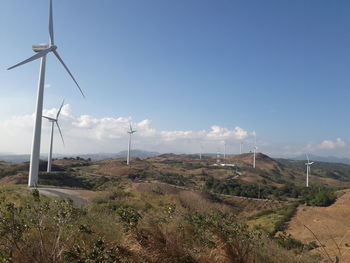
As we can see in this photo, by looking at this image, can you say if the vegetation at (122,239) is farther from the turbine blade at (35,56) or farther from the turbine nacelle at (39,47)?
the turbine nacelle at (39,47)

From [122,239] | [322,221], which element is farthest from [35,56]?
[322,221]

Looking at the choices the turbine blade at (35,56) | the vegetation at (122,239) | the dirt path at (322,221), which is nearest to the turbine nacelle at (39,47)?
the turbine blade at (35,56)

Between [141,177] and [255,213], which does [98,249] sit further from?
[141,177]

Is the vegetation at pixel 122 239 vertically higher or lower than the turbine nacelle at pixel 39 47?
lower

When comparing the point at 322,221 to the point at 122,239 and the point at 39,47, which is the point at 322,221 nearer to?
the point at 122,239

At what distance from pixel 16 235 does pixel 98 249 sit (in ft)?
6.28

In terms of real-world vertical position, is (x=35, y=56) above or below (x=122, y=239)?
above

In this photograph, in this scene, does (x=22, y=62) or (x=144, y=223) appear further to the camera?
(x=22, y=62)

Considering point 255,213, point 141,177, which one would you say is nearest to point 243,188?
point 255,213

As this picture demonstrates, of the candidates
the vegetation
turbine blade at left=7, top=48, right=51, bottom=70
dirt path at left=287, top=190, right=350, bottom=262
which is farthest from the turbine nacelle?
dirt path at left=287, top=190, right=350, bottom=262

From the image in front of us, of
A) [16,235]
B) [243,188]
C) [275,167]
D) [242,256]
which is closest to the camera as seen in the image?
[16,235]

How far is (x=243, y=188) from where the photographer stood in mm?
69312

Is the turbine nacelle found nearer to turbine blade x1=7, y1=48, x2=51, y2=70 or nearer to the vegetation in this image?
turbine blade x1=7, y1=48, x2=51, y2=70

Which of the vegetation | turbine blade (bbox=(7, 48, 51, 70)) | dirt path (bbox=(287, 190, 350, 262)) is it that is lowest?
dirt path (bbox=(287, 190, 350, 262))
